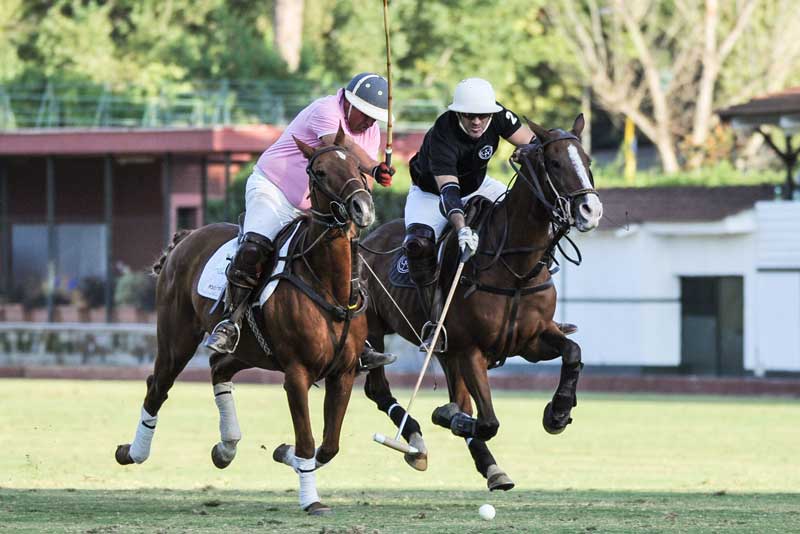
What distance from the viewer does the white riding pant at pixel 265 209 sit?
37.5 ft

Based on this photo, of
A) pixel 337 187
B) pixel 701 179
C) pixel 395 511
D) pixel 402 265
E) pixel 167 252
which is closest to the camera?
pixel 337 187

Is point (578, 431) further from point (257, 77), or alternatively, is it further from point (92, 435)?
point (257, 77)

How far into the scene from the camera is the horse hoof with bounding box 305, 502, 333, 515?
1068cm

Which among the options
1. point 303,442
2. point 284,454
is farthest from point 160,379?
point 303,442

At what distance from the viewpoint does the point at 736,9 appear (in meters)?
43.2

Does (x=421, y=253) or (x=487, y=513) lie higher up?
(x=421, y=253)

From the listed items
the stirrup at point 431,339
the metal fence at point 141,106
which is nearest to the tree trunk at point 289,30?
the metal fence at point 141,106

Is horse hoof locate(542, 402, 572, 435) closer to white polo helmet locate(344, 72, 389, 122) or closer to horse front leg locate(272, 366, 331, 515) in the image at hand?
horse front leg locate(272, 366, 331, 515)

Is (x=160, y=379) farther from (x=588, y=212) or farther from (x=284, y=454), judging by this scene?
(x=588, y=212)

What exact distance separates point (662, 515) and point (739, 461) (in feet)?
20.4

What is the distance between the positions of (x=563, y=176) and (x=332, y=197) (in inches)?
61.1

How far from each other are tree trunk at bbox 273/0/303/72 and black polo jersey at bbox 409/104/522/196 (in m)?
32.4

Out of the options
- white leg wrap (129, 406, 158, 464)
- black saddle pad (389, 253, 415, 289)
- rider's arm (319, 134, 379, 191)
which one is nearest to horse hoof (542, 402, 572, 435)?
black saddle pad (389, 253, 415, 289)

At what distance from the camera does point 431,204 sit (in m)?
12.1
